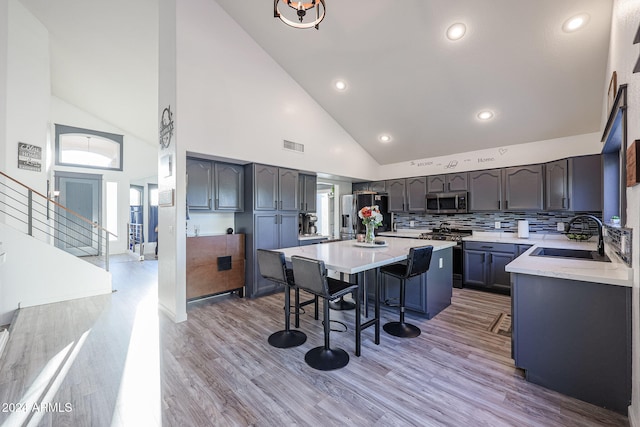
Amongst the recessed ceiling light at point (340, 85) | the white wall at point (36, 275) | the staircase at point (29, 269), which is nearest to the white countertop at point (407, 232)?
the recessed ceiling light at point (340, 85)

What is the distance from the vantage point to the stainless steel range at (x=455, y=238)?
15.2ft

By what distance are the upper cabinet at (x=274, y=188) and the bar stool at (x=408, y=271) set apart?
2.17 metres

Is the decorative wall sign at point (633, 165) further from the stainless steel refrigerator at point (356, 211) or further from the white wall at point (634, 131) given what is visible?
the stainless steel refrigerator at point (356, 211)

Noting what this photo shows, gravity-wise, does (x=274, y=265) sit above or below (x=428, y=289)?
above

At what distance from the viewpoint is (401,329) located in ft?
9.63

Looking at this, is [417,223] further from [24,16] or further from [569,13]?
[24,16]

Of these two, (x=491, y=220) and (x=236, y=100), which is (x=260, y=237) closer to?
(x=236, y=100)

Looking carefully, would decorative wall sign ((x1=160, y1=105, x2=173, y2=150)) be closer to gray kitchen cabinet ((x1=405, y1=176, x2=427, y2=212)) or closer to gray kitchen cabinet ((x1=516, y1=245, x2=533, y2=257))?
gray kitchen cabinet ((x1=405, y1=176, x2=427, y2=212))

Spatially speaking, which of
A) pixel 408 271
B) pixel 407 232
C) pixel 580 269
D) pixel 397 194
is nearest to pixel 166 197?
pixel 408 271

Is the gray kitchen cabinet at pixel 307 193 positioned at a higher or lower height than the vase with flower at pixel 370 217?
higher

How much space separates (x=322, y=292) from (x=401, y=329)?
1.27m

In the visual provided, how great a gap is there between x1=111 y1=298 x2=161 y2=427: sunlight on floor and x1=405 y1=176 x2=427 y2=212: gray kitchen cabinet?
470cm

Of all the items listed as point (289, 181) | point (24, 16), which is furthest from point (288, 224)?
point (24, 16)

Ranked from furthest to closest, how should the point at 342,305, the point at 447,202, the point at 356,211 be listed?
1. the point at 356,211
2. the point at 447,202
3. the point at 342,305
